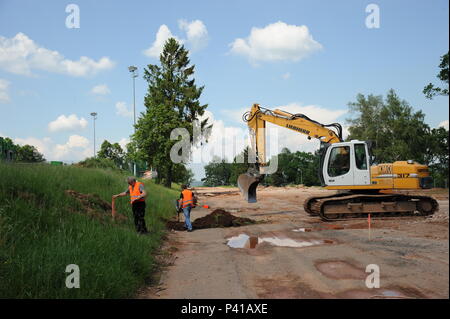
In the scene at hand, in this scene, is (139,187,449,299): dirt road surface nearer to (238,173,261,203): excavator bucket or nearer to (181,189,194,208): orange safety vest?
(181,189,194,208): orange safety vest

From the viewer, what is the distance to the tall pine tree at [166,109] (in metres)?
39.2

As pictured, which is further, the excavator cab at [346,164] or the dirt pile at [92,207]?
the excavator cab at [346,164]

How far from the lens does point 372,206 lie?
13883 mm

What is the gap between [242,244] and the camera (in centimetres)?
901

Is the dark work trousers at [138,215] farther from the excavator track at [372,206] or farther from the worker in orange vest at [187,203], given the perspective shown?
the excavator track at [372,206]

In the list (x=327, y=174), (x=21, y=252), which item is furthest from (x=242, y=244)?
(x=327, y=174)

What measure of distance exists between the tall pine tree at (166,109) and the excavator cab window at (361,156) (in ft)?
91.3

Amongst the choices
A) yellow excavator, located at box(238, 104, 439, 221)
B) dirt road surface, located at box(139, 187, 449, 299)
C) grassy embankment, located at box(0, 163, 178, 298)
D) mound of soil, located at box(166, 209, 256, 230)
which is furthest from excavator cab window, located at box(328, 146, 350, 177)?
grassy embankment, located at box(0, 163, 178, 298)

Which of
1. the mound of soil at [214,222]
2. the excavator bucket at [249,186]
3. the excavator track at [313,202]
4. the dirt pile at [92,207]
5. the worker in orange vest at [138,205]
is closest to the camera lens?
the dirt pile at [92,207]

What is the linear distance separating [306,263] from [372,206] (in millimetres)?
8474

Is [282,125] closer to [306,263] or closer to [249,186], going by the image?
[249,186]

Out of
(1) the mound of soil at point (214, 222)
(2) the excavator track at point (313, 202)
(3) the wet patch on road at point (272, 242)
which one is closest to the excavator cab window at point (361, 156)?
(2) the excavator track at point (313, 202)
